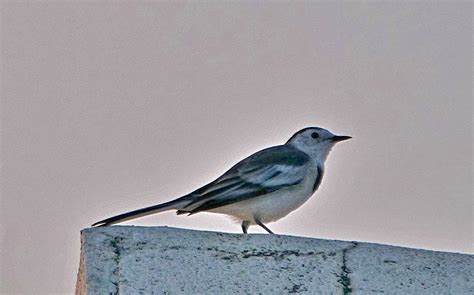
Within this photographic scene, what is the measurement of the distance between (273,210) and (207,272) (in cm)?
265

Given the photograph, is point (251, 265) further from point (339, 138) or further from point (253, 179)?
point (339, 138)

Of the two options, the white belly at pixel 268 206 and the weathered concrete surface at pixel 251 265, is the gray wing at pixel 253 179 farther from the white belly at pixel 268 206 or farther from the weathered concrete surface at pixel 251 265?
the weathered concrete surface at pixel 251 265

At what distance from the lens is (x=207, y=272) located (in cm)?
480

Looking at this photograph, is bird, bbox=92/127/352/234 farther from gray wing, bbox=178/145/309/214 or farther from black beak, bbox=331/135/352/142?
black beak, bbox=331/135/352/142

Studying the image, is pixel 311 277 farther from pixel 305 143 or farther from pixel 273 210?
pixel 305 143

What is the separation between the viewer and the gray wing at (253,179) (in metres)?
7.09

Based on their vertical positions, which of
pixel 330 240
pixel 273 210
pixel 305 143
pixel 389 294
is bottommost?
pixel 389 294

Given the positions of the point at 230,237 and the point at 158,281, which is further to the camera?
the point at 230,237

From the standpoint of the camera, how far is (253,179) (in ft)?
24.6

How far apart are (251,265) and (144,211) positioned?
71.3 inches

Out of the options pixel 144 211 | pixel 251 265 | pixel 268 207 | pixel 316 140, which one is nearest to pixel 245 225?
pixel 268 207

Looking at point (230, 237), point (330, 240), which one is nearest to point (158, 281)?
point (230, 237)

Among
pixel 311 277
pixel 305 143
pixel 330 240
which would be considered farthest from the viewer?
pixel 305 143

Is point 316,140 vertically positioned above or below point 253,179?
above
